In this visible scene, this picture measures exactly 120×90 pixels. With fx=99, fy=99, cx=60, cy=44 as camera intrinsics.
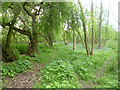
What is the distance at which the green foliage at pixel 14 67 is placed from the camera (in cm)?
369

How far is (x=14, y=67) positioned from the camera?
407 cm

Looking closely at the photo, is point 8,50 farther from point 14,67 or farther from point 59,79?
point 59,79

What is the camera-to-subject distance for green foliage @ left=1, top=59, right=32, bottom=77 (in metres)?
3.69

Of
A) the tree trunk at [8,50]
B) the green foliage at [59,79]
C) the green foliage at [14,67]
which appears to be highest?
the tree trunk at [8,50]

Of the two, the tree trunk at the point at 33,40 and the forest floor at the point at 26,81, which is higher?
the tree trunk at the point at 33,40

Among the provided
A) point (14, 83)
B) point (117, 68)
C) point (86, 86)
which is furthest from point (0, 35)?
point (117, 68)

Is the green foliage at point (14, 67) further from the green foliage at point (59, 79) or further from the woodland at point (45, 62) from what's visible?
the green foliage at point (59, 79)

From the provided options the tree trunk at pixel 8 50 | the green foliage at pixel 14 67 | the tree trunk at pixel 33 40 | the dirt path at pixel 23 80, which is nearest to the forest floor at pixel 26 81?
the dirt path at pixel 23 80

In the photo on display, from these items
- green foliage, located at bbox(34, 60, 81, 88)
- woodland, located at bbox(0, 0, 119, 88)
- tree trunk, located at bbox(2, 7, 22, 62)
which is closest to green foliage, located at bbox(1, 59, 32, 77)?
woodland, located at bbox(0, 0, 119, 88)

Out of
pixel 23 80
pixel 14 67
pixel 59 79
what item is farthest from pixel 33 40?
pixel 59 79

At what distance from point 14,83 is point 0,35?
2.23 metres

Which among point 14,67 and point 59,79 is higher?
point 14,67

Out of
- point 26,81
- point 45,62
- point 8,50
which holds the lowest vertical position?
point 26,81

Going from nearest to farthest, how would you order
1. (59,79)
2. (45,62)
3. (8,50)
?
(59,79) → (8,50) → (45,62)
